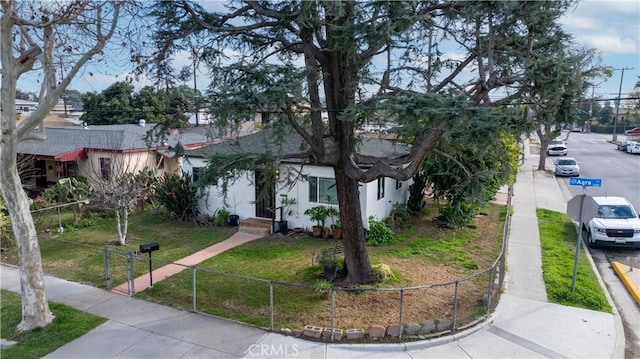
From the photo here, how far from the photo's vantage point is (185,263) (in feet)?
39.1

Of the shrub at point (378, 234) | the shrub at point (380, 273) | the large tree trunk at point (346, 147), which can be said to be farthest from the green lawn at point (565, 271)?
the shrub at point (378, 234)

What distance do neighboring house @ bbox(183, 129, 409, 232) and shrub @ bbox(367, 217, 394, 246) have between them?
1.00ft

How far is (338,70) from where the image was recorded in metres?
9.56

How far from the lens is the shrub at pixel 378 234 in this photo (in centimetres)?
1393

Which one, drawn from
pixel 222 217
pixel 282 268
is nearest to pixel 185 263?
pixel 282 268

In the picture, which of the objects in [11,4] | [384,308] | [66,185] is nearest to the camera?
[11,4]

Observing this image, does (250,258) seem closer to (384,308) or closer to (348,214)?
(348,214)

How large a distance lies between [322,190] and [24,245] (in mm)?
8958

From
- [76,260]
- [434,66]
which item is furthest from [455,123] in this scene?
[76,260]

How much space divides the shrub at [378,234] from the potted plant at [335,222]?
1.06 m

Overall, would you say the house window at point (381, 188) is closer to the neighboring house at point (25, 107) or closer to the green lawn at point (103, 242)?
the green lawn at point (103, 242)

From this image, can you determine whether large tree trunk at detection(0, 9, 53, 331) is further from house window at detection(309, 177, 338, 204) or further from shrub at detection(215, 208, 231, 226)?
house window at detection(309, 177, 338, 204)

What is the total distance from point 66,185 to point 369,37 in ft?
49.4

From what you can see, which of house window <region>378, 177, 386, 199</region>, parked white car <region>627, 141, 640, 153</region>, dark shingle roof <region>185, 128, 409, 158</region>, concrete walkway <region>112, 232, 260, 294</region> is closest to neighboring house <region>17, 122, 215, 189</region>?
dark shingle roof <region>185, 128, 409, 158</region>
